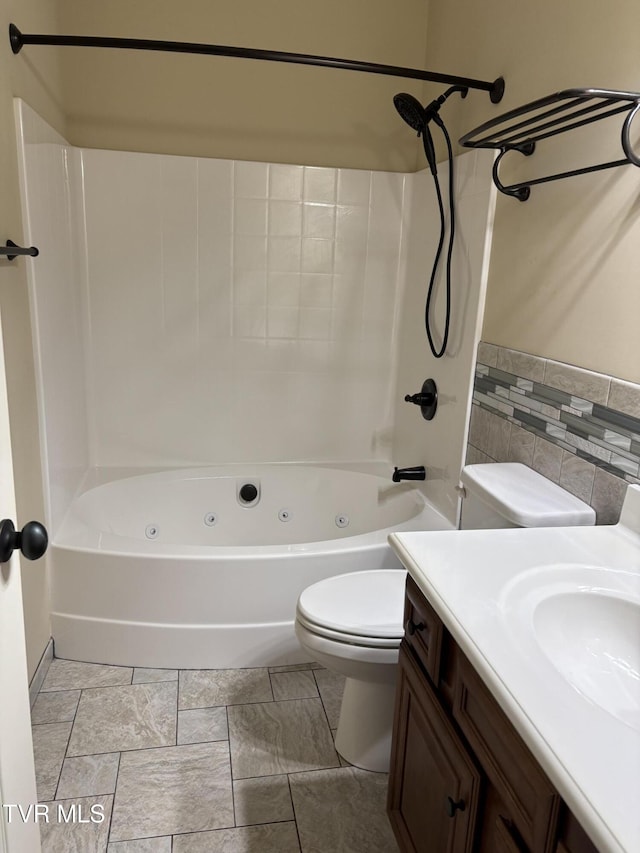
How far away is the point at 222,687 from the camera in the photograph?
211cm

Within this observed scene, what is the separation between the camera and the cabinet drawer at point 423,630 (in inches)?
45.5

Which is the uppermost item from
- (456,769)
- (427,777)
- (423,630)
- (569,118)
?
(569,118)

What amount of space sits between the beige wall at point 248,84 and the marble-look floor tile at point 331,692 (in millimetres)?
2117

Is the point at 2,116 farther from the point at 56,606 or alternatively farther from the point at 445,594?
the point at 445,594

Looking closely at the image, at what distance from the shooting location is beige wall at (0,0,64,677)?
1774 millimetres

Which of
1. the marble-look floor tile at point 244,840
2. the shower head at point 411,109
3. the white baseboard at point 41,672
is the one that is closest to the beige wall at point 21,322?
the white baseboard at point 41,672

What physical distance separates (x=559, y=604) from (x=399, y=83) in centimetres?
243

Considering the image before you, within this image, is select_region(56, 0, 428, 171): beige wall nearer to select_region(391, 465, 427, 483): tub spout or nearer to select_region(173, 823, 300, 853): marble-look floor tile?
select_region(391, 465, 427, 483): tub spout

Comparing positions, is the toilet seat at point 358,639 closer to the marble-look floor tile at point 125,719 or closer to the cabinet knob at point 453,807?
the cabinet knob at point 453,807

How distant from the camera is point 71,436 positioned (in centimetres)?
248

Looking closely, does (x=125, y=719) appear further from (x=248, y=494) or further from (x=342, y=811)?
(x=248, y=494)

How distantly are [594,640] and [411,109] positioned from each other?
1850 millimetres

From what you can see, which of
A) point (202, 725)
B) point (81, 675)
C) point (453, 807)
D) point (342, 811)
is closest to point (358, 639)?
point (342, 811)

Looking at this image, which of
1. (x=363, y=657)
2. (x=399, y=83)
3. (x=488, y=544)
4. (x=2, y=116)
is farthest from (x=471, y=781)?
(x=399, y=83)
